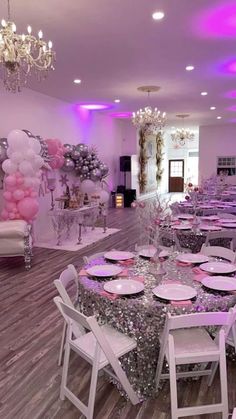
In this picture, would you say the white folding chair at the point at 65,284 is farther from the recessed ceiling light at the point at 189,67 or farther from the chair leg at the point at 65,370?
the recessed ceiling light at the point at 189,67

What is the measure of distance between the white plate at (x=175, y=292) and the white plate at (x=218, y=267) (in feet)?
1.25

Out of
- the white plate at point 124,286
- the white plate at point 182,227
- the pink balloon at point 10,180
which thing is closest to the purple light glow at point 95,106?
the pink balloon at point 10,180

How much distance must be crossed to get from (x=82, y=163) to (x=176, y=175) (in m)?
11.3

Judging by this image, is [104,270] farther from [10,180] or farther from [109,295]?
[10,180]

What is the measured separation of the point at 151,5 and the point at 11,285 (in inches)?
149

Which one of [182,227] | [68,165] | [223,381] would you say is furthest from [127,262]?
[68,165]

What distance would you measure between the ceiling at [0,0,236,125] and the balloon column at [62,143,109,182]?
126 cm

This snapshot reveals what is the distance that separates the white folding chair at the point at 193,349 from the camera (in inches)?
73.7

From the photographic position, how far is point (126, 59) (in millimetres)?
5055

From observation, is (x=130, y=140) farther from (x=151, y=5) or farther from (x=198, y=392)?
(x=198, y=392)

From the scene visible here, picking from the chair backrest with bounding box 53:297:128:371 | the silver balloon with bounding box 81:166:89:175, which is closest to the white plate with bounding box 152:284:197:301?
the chair backrest with bounding box 53:297:128:371

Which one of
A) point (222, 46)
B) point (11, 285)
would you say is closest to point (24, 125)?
point (11, 285)

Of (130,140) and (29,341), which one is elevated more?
(130,140)

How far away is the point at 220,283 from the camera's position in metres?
2.36
